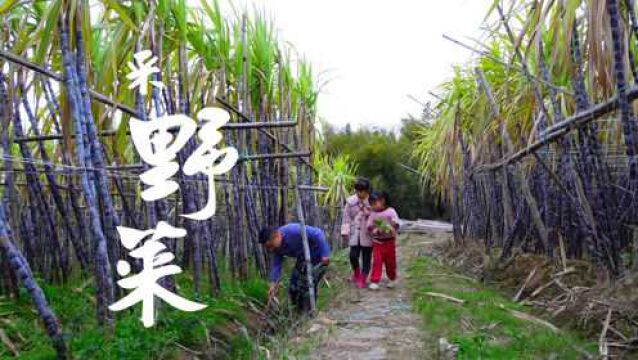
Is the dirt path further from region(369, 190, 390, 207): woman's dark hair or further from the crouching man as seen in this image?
region(369, 190, 390, 207): woman's dark hair

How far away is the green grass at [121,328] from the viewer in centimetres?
276

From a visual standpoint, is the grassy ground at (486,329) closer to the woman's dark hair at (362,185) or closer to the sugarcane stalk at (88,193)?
the woman's dark hair at (362,185)

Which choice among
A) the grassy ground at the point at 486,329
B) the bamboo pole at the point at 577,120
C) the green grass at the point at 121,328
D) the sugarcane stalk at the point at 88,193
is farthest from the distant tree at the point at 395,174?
the sugarcane stalk at the point at 88,193

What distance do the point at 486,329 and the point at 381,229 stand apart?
1.83 metres

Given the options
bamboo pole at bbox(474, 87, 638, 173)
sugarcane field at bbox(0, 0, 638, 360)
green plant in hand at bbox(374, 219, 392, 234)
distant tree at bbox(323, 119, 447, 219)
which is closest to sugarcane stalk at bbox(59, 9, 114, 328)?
sugarcane field at bbox(0, 0, 638, 360)

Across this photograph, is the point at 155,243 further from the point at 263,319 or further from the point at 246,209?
the point at 246,209

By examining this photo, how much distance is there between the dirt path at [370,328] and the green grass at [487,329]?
0.35ft

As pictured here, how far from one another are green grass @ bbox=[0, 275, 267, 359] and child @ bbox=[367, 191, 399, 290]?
1.25m

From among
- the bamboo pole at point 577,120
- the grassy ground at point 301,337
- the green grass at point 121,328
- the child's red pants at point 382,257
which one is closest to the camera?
the green grass at point 121,328

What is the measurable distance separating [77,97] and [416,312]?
273 centimetres

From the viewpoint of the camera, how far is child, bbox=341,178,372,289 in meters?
5.37

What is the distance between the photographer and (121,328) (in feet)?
9.72

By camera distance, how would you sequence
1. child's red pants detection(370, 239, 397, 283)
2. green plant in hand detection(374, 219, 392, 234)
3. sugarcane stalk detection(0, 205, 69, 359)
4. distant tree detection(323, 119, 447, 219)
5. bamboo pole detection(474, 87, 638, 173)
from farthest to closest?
1. distant tree detection(323, 119, 447, 219)
2. child's red pants detection(370, 239, 397, 283)
3. green plant in hand detection(374, 219, 392, 234)
4. bamboo pole detection(474, 87, 638, 173)
5. sugarcane stalk detection(0, 205, 69, 359)

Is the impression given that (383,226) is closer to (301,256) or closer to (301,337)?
(301,256)
